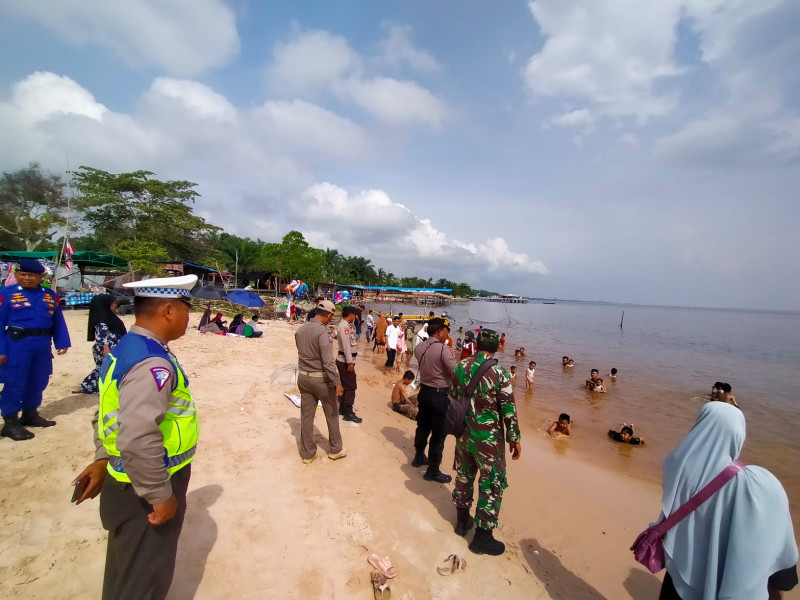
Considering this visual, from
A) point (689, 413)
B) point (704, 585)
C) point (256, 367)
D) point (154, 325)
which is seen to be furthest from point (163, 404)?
point (689, 413)

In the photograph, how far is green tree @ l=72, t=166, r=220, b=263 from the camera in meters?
27.0

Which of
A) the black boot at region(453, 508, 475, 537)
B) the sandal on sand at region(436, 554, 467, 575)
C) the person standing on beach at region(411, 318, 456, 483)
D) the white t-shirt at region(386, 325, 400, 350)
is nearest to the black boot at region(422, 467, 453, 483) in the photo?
the person standing on beach at region(411, 318, 456, 483)

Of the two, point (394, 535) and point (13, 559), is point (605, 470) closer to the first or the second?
point (394, 535)

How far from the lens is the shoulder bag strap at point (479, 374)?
306 cm

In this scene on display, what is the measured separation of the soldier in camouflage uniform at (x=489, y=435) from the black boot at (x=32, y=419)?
5.18 m

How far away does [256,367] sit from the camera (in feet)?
28.6

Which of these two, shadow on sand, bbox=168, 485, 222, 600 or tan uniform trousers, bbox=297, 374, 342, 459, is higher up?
tan uniform trousers, bbox=297, 374, 342, 459

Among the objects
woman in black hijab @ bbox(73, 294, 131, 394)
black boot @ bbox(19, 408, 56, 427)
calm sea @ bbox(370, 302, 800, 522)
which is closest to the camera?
black boot @ bbox(19, 408, 56, 427)

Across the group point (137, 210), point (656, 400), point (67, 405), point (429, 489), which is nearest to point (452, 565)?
point (429, 489)

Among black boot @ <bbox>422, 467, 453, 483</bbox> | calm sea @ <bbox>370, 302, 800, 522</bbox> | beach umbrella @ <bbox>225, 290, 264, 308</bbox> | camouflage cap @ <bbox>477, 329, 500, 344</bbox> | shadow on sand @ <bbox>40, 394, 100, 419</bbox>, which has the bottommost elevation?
calm sea @ <bbox>370, 302, 800, 522</bbox>

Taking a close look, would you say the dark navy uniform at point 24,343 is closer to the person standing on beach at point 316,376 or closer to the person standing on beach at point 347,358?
the person standing on beach at point 316,376

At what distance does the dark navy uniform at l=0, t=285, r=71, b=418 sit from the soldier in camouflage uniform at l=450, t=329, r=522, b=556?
483 cm

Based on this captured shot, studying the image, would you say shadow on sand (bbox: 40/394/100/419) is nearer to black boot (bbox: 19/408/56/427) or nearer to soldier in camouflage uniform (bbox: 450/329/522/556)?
black boot (bbox: 19/408/56/427)

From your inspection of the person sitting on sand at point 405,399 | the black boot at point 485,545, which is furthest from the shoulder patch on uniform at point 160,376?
the person sitting on sand at point 405,399
